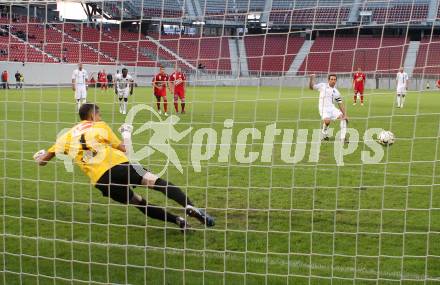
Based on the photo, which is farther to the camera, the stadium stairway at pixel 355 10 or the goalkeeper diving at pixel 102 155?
the goalkeeper diving at pixel 102 155

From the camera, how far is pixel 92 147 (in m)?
5.17

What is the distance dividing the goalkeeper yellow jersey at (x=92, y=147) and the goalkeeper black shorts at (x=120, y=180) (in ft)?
0.16

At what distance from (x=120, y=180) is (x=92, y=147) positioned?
0.43m

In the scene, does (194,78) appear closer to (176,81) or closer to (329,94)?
(176,81)

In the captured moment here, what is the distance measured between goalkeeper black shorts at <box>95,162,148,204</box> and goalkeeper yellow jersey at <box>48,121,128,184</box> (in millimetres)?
50

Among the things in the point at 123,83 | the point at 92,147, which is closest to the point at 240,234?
the point at 92,147

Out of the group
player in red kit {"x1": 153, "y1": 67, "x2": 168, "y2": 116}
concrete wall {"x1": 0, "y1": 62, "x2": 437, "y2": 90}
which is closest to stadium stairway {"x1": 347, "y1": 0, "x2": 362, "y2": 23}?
concrete wall {"x1": 0, "y1": 62, "x2": 437, "y2": 90}

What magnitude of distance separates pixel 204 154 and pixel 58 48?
15.7 feet

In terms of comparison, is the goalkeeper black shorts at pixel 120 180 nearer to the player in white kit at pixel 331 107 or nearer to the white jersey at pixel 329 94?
the white jersey at pixel 329 94

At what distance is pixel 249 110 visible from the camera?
59.3 ft

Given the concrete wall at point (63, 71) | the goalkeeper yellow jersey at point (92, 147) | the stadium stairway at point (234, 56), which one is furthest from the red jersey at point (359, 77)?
the concrete wall at point (63, 71)

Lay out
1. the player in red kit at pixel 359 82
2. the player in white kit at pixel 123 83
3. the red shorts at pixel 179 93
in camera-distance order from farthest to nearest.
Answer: the red shorts at pixel 179 93
the player in red kit at pixel 359 82
the player in white kit at pixel 123 83

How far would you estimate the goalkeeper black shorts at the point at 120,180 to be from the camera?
207 inches

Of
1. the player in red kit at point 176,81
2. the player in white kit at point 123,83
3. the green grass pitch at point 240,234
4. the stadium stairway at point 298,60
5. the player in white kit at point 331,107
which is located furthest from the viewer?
the player in white kit at point 331,107
